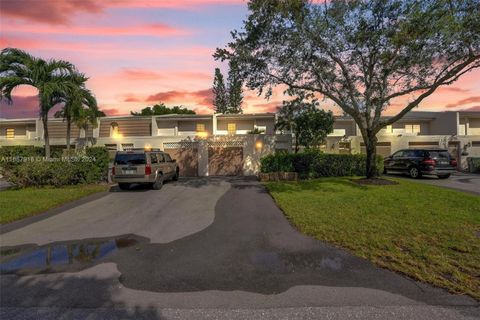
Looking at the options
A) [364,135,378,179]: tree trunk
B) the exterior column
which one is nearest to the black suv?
[364,135,378,179]: tree trunk

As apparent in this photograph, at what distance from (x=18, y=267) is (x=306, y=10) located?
1257 centimetres

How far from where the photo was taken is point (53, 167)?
1507cm

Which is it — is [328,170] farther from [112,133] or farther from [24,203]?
[112,133]

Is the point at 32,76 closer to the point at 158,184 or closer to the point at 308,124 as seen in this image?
Result: the point at 158,184

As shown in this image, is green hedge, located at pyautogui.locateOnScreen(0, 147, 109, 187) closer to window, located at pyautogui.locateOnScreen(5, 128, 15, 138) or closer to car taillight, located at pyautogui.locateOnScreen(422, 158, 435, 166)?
car taillight, located at pyautogui.locateOnScreen(422, 158, 435, 166)

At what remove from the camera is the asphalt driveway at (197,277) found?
3742 millimetres

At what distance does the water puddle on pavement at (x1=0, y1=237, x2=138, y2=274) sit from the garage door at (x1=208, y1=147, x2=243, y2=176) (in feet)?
52.0

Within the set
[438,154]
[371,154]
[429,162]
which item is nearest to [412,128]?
[438,154]

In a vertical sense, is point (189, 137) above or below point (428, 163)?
above

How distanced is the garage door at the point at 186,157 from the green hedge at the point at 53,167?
651cm

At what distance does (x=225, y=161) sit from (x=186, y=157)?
288cm

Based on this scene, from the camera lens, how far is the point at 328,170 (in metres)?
18.9

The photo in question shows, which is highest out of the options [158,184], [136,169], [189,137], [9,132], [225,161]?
[9,132]

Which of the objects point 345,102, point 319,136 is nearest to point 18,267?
point 345,102
